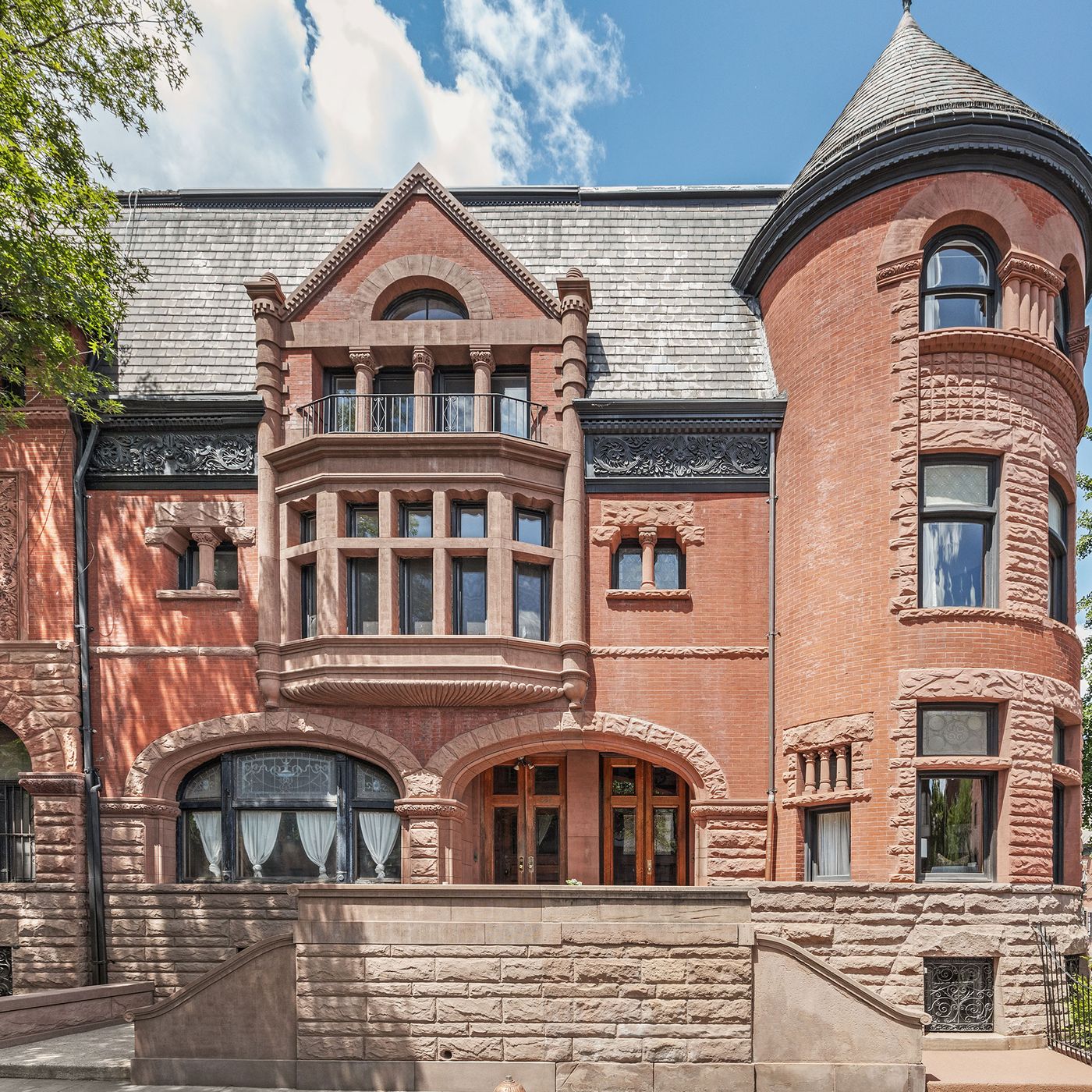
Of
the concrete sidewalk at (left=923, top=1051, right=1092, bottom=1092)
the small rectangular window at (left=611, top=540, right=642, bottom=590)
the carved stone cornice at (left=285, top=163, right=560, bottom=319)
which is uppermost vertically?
the carved stone cornice at (left=285, top=163, right=560, bottom=319)

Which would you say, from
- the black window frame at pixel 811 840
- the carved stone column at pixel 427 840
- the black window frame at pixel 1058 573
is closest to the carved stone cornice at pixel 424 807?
the carved stone column at pixel 427 840

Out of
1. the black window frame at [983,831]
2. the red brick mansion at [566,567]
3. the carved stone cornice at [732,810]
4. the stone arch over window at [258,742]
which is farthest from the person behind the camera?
the stone arch over window at [258,742]

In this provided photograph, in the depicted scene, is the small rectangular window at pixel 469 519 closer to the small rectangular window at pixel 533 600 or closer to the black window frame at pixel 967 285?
the small rectangular window at pixel 533 600

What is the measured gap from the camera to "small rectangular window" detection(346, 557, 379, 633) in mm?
14539

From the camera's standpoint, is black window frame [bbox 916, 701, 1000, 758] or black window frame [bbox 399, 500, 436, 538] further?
black window frame [bbox 399, 500, 436, 538]

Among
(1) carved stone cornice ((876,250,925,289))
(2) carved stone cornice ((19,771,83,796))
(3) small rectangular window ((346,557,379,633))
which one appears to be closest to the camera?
(1) carved stone cornice ((876,250,925,289))

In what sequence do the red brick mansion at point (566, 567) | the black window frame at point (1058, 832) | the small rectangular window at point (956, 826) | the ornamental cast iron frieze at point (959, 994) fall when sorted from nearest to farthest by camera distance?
the ornamental cast iron frieze at point (959, 994) < the small rectangular window at point (956, 826) < the red brick mansion at point (566, 567) < the black window frame at point (1058, 832)

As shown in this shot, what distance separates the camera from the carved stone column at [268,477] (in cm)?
1435

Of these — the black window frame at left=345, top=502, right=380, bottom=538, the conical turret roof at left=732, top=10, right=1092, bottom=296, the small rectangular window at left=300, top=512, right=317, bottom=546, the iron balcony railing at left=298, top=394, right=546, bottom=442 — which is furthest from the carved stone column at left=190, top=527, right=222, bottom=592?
the conical turret roof at left=732, top=10, right=1092, bottom=296

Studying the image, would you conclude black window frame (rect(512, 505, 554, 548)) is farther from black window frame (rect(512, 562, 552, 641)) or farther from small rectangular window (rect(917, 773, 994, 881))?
small rectangular window (rect(917, 773, 994, 881))

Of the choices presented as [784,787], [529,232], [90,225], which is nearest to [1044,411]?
[784,787]

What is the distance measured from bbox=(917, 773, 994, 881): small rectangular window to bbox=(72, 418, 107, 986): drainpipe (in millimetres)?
13074

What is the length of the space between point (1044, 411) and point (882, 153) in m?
4.77

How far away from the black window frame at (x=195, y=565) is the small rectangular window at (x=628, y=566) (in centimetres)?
690
